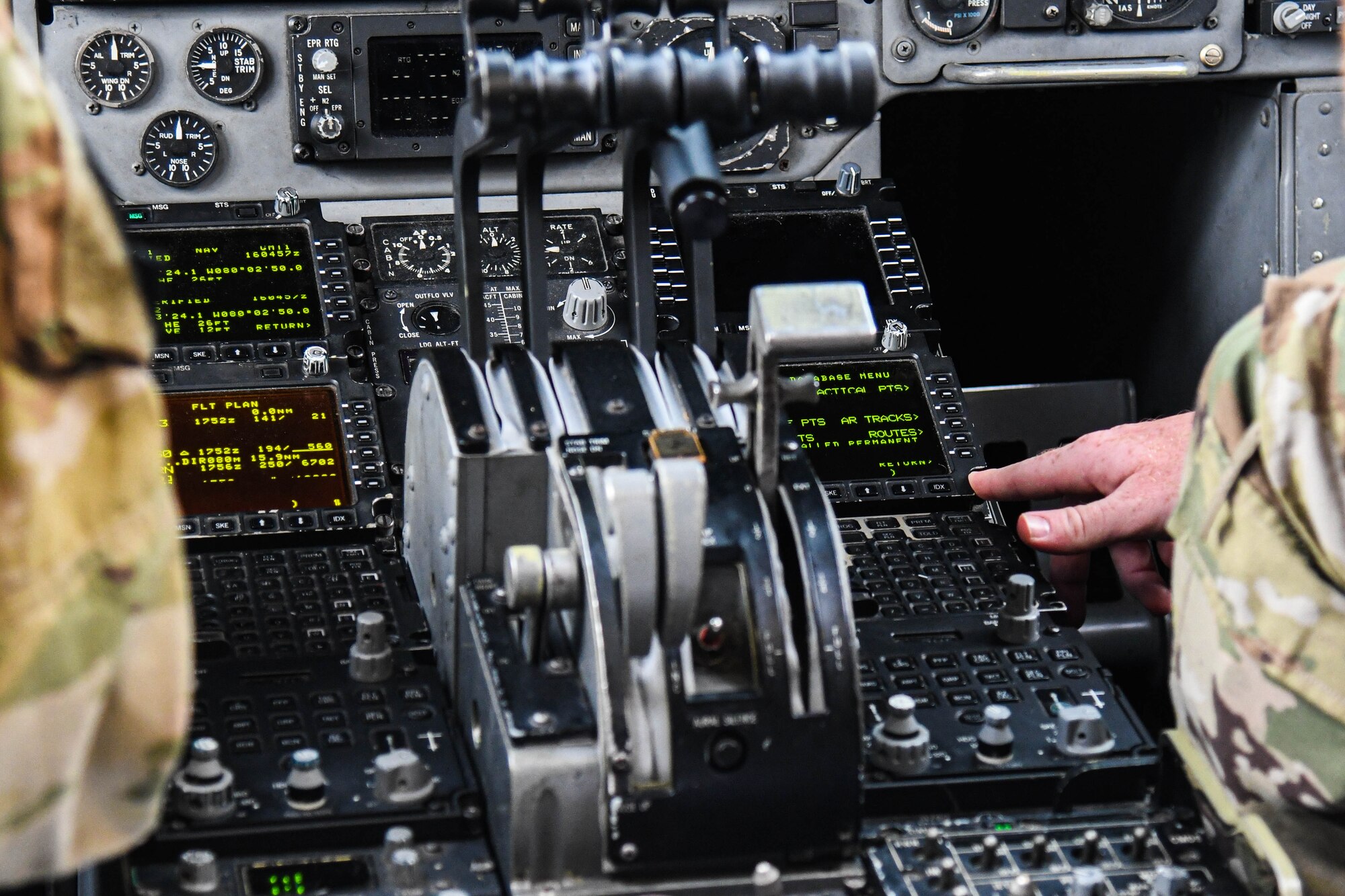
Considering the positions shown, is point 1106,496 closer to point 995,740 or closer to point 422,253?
point 995,740

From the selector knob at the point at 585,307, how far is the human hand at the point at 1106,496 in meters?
0.71

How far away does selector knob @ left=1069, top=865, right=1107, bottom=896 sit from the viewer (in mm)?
2031

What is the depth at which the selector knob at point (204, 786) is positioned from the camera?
85.5 inches

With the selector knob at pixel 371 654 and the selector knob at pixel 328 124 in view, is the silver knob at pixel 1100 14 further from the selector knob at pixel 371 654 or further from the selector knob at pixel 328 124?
the selector knob at pixel 371 654

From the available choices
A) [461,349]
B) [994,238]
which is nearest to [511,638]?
[461,349]

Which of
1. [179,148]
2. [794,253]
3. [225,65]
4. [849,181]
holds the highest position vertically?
[225,65]

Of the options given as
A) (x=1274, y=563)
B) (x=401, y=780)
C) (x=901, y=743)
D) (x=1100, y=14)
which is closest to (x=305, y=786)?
(x=401, y=780)

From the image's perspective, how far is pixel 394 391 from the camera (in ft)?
10.6

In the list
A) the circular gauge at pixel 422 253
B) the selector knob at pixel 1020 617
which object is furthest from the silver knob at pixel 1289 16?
the circular gauge at pixel 422 253

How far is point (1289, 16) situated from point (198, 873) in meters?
2.55

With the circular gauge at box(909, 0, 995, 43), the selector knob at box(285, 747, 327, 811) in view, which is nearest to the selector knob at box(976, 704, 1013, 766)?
the selector knob at box(285, 747, 327, 811)

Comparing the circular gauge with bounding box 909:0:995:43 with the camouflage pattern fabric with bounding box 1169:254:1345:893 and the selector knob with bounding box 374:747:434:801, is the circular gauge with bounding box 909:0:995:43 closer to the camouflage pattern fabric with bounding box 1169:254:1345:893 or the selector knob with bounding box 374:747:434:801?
the camouflage pattern fabric with bounding box 1169:254:1345:893

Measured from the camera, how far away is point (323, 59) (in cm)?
344

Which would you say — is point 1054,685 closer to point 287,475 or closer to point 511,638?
point 511,638
